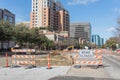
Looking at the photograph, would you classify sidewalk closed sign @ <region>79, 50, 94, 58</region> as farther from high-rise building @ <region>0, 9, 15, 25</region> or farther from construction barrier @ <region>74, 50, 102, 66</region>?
high-rise building @ <region>0, 9, 15, 25</region>

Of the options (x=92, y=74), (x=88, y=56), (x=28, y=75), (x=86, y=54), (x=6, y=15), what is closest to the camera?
(x=28, y=75)

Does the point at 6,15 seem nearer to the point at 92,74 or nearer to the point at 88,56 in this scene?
the point at 88,56

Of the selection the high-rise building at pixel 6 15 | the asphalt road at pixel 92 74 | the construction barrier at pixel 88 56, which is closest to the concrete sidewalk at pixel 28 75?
the asphalt road at pixel 92 74

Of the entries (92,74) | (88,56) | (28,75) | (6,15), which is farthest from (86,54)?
(6,15)

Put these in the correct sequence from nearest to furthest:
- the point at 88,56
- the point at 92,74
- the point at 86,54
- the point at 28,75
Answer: the point at 28,75 < the point at 92,74 < the point at 88,56 < the point at 86,54

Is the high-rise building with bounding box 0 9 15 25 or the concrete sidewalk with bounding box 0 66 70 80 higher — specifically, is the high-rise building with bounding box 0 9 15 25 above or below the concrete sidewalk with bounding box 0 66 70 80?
above

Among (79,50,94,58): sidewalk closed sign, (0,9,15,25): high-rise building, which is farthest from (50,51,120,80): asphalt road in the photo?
(0,9,15,25): high-rise building

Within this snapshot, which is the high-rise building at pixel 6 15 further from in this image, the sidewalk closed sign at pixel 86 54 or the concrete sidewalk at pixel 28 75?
the concrete sidewalk at pixel 28 75

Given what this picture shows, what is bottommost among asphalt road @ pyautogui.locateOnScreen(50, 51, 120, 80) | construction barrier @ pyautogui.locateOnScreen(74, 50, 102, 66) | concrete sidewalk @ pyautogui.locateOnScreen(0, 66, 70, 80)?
Answer: asphalt road @ pyautogui.locateOnScreen(50, 51, 120, 80)

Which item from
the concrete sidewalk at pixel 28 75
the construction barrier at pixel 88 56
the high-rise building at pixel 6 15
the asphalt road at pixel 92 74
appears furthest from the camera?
the high-rise building at pixel 6 15

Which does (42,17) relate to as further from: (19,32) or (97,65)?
(97,65)

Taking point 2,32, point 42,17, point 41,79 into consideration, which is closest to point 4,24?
point 2,32

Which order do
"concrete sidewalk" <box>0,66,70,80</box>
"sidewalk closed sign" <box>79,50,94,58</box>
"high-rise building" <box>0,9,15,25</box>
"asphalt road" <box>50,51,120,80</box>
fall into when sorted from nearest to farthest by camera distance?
"concrete sidewalk" <box>0,66,70,80</box>, "asphalt road" <box>50,51,120,80</box>, "sidewalk closed sign" <box>79,50,94,58</box>, "high-rise building" <box>0,9,15,25</box>

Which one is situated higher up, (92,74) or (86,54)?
(86,54)
